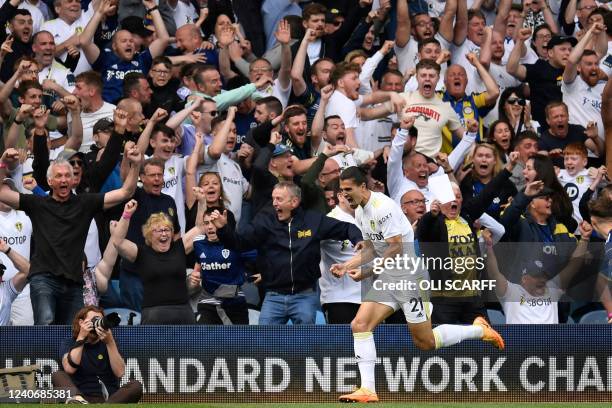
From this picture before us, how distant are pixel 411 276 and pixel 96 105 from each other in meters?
5.29

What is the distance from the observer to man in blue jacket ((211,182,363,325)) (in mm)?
14531

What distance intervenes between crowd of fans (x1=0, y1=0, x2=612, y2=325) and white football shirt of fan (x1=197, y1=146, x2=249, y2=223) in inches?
1.0

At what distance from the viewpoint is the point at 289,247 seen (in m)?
14.6

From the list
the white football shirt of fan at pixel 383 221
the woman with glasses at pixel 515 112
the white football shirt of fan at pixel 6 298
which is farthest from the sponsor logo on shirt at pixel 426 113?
the white football shirt of fan at pixel 6 298

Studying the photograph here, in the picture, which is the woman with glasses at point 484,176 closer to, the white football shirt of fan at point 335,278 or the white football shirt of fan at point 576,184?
the white football shirt of fan at point 576,184

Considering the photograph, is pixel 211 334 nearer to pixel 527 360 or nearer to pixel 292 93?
pixel 527 360

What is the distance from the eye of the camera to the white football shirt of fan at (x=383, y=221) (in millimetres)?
12945

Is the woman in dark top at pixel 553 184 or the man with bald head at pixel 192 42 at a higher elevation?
the man with bald head at pixel 192 42

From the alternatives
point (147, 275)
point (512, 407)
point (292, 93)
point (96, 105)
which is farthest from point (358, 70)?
point (512, 407)

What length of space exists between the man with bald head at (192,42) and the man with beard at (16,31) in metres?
1.89

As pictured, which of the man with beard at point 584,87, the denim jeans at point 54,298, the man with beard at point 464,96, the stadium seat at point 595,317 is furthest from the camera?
the man with beard at point 584,87

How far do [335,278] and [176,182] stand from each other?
7.74 feet

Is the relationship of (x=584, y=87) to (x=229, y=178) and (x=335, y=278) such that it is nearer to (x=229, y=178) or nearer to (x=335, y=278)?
(x=229, y=178)

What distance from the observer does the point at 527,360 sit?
1454 centimetres
